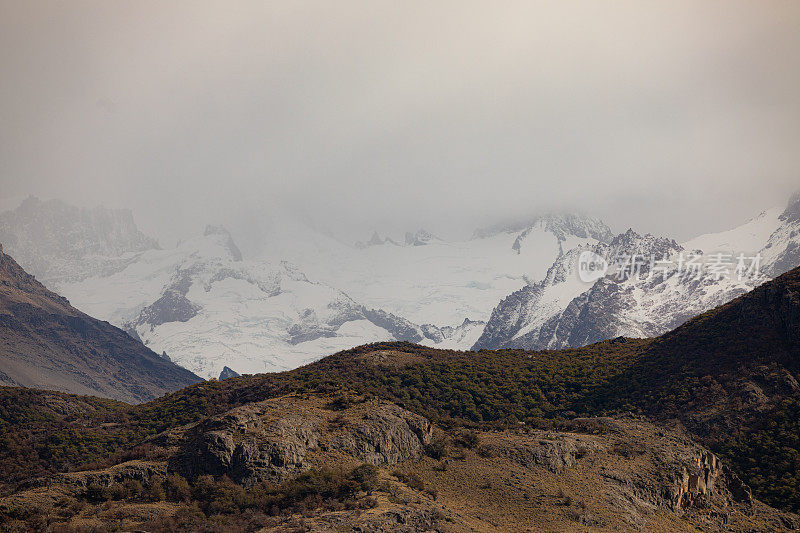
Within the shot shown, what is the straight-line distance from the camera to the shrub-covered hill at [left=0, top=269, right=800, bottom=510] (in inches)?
3157

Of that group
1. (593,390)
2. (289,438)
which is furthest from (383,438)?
(593,390)

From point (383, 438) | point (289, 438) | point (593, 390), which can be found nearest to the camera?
point (289, 438)

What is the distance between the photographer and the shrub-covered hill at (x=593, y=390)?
80188mm

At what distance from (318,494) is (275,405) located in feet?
49.9

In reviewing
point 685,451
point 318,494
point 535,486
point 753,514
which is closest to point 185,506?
point 318,494

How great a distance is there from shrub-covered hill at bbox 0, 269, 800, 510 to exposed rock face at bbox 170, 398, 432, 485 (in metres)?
5.51

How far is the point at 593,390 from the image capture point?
4043 inches

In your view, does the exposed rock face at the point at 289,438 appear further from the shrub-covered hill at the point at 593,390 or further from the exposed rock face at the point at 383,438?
the shrub-covered hill at the point at 593,390

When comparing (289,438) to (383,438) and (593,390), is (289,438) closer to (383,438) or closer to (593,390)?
(383,438)

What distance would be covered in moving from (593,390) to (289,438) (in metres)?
58.7

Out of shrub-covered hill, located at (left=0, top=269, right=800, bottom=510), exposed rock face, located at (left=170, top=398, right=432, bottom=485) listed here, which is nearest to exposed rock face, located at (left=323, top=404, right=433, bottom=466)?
exposed rock face, located at (left=170, top=398, right=432, bottom=485)

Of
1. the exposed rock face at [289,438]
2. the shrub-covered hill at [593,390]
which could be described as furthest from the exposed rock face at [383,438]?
the shrub-covered hill at [593,390]

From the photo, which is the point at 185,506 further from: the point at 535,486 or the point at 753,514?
the point at 753,514

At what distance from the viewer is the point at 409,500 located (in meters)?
51.0
